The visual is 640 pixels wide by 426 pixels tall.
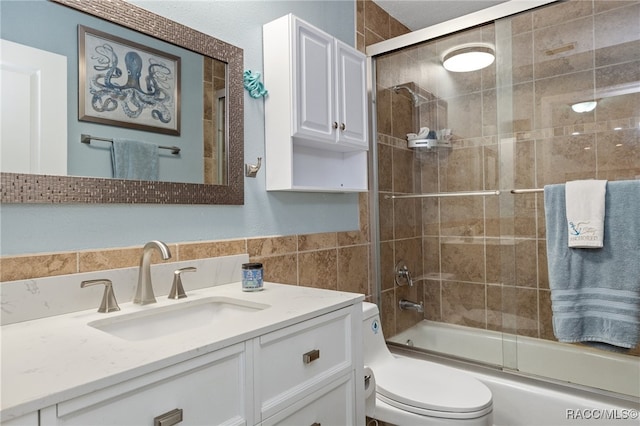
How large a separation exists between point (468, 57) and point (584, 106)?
0.65 m

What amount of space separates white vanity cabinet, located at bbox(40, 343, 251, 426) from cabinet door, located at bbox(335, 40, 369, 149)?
1.24m

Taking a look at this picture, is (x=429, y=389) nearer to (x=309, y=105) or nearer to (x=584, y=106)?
(x=309, y=105)

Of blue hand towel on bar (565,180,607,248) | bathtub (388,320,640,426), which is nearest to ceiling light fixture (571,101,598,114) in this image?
blue hand towel on bar (565,180,607,248)

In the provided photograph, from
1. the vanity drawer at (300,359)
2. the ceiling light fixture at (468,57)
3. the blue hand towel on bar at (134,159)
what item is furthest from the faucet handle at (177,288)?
the ceiling light fixture at (468,57)

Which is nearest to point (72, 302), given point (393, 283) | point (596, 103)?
point (393, 283)

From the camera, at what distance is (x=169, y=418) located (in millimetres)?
725

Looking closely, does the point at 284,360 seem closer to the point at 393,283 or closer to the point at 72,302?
the point at 72,302

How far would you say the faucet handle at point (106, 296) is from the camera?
1054 millimetres

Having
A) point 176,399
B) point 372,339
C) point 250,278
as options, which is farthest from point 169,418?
point 372,339

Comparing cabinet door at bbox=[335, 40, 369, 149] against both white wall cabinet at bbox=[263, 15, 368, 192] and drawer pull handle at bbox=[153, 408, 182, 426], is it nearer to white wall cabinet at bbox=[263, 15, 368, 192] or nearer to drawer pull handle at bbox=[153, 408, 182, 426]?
white wall cabinet at bbox=[263, 15, 368, 192]

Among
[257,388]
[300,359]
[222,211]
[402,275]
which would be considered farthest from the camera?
[402,275]

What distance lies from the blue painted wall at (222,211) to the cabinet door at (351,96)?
0.29 m

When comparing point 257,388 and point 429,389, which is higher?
point 257,388

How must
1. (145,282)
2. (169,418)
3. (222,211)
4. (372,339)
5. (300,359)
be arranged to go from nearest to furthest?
(169,418) → (300,359) → (145,282) → (222,211) → (372,339)
